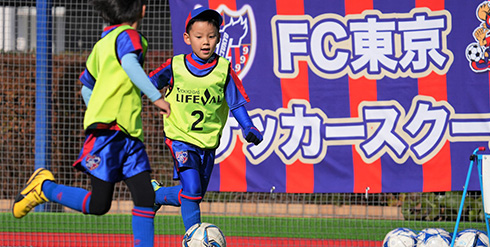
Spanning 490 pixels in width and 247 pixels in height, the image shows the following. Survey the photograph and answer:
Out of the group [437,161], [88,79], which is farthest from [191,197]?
[437,161]

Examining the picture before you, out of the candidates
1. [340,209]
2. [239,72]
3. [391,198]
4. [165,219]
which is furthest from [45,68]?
[391,198]

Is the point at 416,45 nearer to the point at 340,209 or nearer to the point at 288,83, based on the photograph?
the point at 288,83

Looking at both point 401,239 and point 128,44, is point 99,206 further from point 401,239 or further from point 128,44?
point 401,239

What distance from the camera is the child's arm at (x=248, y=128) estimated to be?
5461mm

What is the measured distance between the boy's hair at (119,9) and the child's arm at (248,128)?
1286mm

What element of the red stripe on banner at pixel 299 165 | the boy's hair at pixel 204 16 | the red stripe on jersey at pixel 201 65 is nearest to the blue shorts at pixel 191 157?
the red stripe on jersey at pixel 201 65

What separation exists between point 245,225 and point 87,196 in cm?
422

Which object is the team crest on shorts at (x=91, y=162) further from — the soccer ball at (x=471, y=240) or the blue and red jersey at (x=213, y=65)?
the soccer ball at (x=471, y=240)

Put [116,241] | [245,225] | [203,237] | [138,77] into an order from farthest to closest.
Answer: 1. [245,225]
2. [116,241]
3. [203,237]
4. [138,77]

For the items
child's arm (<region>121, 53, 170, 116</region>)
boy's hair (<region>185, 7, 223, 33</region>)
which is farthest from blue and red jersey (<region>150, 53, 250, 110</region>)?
child's arm (<region>121, 53, 170, 116</region>)

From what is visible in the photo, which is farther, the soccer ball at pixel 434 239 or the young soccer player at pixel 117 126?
the soccer ball at pixel 434 239

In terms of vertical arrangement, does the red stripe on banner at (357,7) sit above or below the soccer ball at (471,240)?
above

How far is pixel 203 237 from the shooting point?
17.0 feet

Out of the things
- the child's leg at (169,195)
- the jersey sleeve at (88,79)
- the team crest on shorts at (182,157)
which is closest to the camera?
the jersey sleeve at (88,79)
